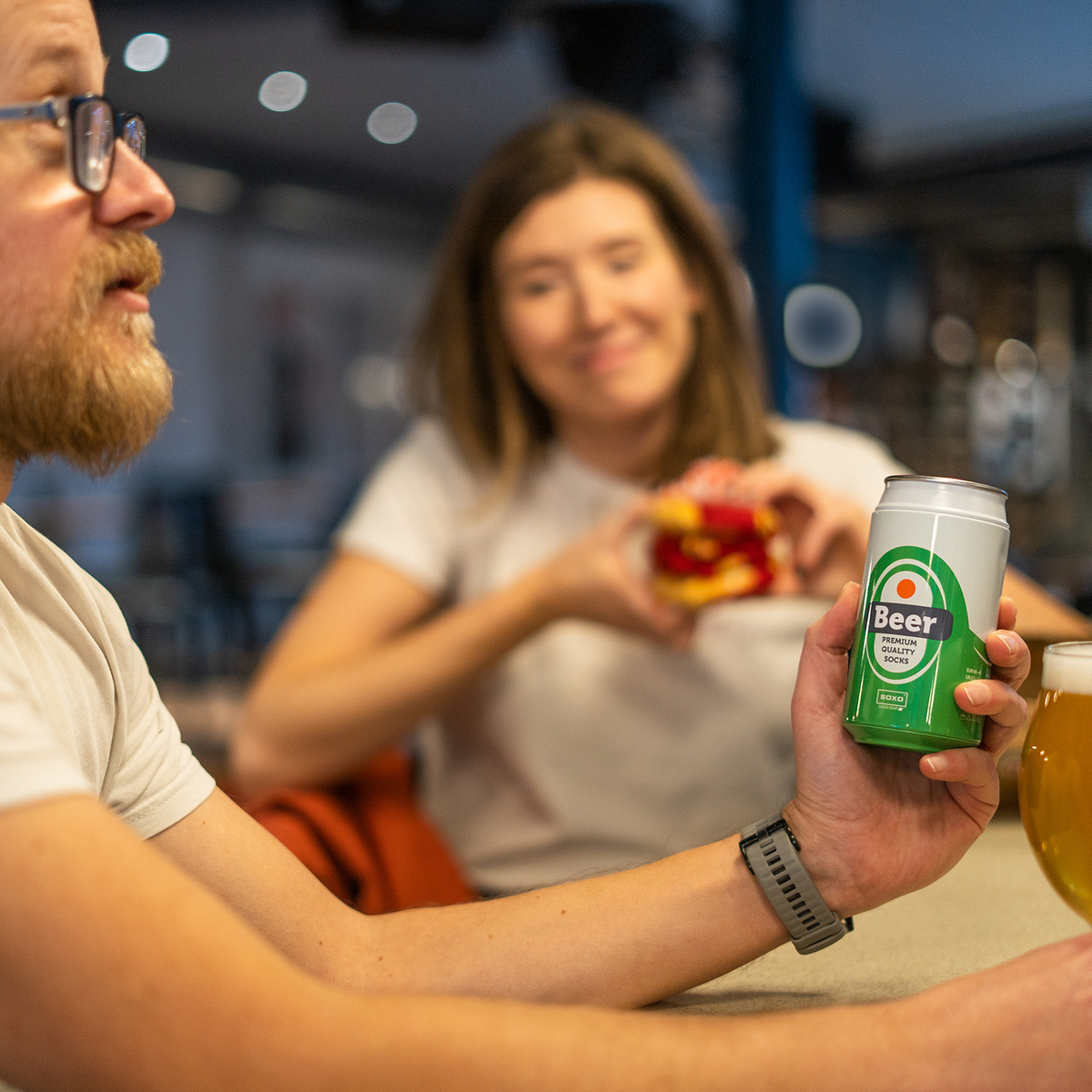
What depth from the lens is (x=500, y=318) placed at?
5.38 feet

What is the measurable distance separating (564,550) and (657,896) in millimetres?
835

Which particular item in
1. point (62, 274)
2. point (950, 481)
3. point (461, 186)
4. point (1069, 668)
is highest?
point (461, 186)

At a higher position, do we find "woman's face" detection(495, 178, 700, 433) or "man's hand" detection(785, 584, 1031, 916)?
"woman's face" detection(495, 178, 700, 433)

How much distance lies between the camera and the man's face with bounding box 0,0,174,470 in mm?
650

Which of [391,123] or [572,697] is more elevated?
[391,123]

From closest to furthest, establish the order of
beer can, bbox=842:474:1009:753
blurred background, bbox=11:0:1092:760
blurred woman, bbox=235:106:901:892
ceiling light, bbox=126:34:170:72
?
beer can, bbox=842:474:1009:753, ceiling light, bbox=126:34:170:72, blurred woman, bbox=235:106:901:892, blurred background, bbox=11:0:1092:760

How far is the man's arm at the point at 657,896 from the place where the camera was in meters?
0.73

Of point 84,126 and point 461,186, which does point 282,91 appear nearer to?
point 461,186

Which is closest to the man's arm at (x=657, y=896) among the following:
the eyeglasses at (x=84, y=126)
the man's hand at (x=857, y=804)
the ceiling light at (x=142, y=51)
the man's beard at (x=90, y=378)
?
the man's hand at (x=857, y=804)

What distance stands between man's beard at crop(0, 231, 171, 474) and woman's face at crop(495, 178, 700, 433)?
2.70 feet

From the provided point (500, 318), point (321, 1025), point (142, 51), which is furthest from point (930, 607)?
point (142, 51)

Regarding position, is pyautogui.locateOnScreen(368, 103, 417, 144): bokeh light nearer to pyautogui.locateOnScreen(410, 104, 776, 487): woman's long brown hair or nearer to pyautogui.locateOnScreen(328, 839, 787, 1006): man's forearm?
pyautogui.locateOnScreen(410, 104, 776, 487): woman's long brown hair

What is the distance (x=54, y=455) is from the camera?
2.31 ft

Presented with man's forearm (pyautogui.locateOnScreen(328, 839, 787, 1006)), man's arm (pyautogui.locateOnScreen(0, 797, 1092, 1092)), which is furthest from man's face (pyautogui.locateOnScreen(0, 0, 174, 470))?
man's forearm (pyautogui.locateOnScreen(328, 839, 787, 1006))
